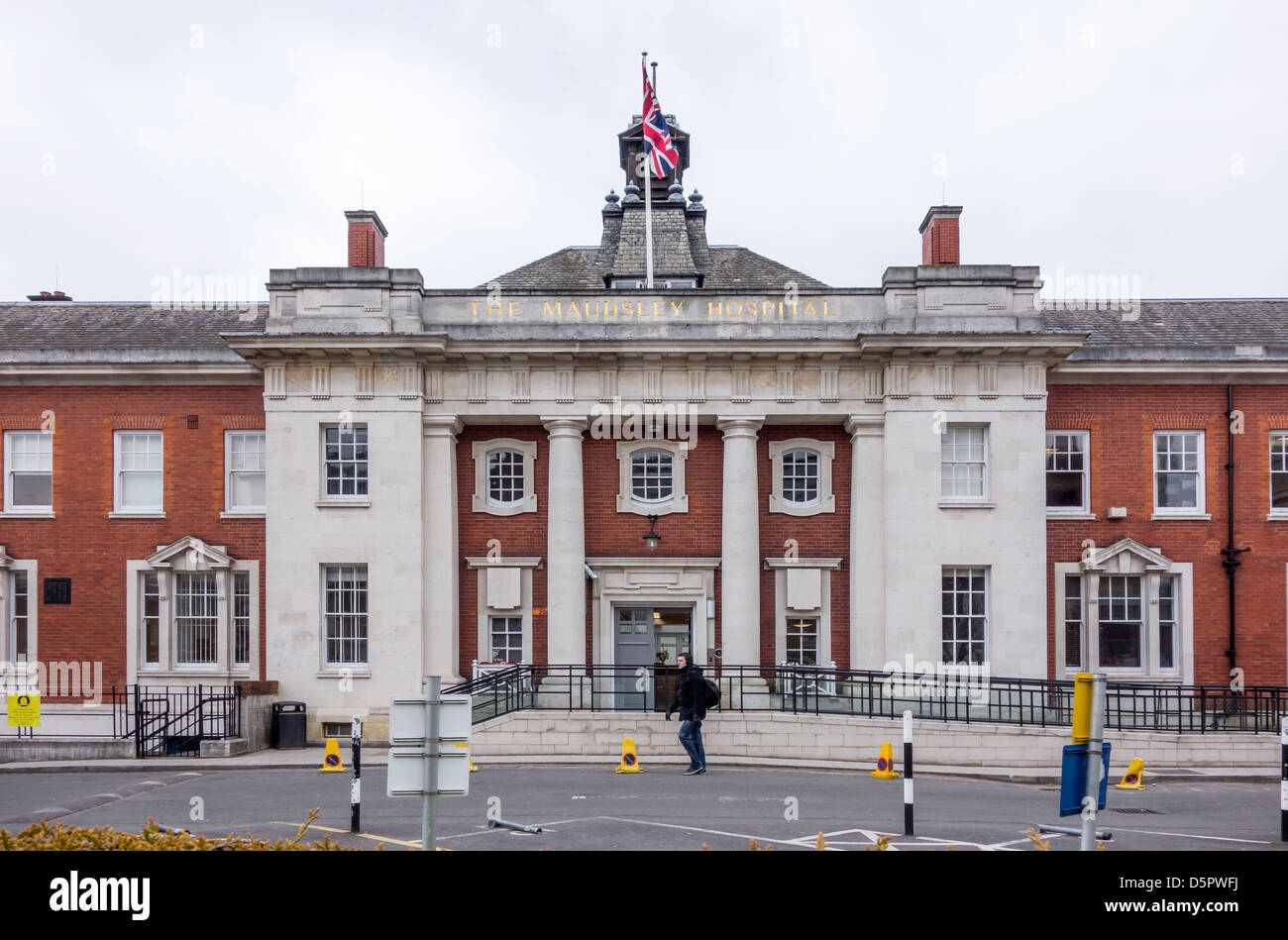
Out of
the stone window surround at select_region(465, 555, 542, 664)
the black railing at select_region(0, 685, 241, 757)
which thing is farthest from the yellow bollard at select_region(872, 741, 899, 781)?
the black railing at select_region(0, 685, 241, 757)

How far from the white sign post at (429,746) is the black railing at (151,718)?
45.4 feet

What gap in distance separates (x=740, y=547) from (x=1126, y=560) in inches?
334

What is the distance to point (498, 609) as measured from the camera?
22.4 metres

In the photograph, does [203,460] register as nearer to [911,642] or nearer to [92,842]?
[911,642]

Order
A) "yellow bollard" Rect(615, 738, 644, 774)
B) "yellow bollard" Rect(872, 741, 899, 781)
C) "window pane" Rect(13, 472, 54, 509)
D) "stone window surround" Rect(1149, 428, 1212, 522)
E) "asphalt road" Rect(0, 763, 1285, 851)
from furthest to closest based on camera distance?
1. "window pane" Rect(13, 472, 54, 509)
2. "stone window surround" Rect(1149, 428, 1212, 522)
3. "yellow bollard" Rect(615, 738, 644, 774)
4. "yellow bollard" Rect(872, 741, 899, 781)
5. "asphalt road" Rect(0, 763, 1285, 851)

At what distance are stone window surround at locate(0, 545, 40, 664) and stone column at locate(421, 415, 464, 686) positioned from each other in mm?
8945

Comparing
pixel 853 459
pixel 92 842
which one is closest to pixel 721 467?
pixel 853 459

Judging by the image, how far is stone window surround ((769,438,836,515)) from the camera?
2266 cm

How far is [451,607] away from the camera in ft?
72.2

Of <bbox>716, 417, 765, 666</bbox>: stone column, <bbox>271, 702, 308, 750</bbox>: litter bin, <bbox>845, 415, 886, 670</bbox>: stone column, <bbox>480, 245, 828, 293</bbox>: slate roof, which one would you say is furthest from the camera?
<bbox>480, 245, 828, 293</bbox>: slate roof

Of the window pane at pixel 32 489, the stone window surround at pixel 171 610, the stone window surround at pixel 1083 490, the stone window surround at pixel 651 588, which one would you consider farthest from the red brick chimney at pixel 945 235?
the window pane at pixel 32 489

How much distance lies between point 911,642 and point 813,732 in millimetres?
3954

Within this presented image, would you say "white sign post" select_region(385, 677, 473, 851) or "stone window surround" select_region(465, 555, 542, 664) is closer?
"white sign post" select_region(385, 677, 473, 851)

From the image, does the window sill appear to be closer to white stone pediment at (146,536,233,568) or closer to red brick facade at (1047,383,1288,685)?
white stone pediment at (146,536,233,568)
